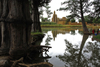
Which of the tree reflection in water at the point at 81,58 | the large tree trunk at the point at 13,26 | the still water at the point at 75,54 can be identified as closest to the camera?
the large tree trunk at the point at 13,26

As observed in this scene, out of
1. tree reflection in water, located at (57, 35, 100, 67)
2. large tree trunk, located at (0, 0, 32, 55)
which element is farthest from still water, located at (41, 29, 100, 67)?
large tree trunk, located at (0, 0, 32, 55)

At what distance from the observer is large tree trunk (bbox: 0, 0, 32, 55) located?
4.29m

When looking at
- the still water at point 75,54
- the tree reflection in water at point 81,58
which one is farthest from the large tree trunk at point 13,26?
the tree reflection in water at point 81,58

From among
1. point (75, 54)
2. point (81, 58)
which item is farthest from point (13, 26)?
point (75, 54)

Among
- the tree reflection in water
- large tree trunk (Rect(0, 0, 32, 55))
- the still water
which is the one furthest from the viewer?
the still water

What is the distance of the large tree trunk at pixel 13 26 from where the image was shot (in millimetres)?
4289

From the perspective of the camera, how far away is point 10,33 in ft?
14.4

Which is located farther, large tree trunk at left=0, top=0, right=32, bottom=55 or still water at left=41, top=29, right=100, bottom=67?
still water at left=41, top=29, right=100, bottom=67

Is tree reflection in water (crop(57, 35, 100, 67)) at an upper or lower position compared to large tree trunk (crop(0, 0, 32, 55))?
lower

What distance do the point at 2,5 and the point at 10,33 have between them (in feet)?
5.15

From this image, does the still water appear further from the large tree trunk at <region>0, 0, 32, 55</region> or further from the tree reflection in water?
the large tree trunk at <region>0, 0, 32, 55</region>

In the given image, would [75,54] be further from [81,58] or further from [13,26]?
[13,26]

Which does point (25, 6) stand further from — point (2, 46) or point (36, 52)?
point (36, 52)

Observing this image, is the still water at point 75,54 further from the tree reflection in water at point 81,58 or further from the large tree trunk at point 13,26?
the large tree trunk at point 13,26
